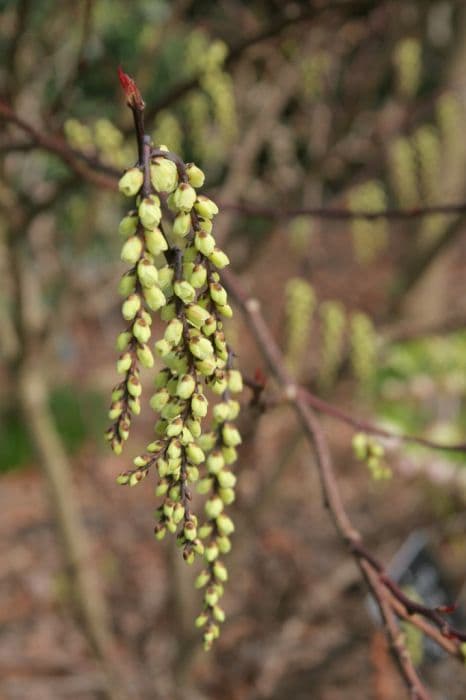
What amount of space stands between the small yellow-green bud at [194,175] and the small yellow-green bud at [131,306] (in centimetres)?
11

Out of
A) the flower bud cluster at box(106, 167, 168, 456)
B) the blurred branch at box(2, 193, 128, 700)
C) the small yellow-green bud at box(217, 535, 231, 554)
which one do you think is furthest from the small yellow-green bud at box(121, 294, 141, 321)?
the blurred branch at box(2, 193, 128, 700)

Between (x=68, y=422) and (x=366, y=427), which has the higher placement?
(x=68, y=422)

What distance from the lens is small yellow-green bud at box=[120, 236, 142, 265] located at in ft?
1.94

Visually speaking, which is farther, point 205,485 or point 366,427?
point 366,427

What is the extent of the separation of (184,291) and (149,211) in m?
0.08

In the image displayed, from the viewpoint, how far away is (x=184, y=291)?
0.62 metres

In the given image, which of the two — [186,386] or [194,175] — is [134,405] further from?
[194,175]

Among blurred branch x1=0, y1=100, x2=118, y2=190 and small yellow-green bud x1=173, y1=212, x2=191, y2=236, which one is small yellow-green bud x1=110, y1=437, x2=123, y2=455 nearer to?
small yellow-green bud x1=173, y1=212, x2=191, y2=236

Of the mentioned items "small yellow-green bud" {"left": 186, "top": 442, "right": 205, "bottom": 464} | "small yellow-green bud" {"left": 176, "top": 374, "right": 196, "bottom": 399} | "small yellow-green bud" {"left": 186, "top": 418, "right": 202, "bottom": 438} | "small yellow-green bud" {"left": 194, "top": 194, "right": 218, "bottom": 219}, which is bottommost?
"small yellow-green bud" {"left": 186, "top": 442, "right": 205, "bottom": 464}

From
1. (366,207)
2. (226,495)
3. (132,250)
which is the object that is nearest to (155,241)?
(132,250)

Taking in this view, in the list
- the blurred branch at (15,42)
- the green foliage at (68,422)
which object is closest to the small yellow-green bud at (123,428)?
the blurred branch at (15,42)

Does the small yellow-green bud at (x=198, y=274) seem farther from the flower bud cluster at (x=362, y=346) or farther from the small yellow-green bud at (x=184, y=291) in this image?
the flower bud cluster at (x=362, y=346)

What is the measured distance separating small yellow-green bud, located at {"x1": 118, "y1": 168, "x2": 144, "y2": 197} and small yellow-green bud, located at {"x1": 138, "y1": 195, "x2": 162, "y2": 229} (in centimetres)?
2

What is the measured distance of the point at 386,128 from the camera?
2701 millimetres
